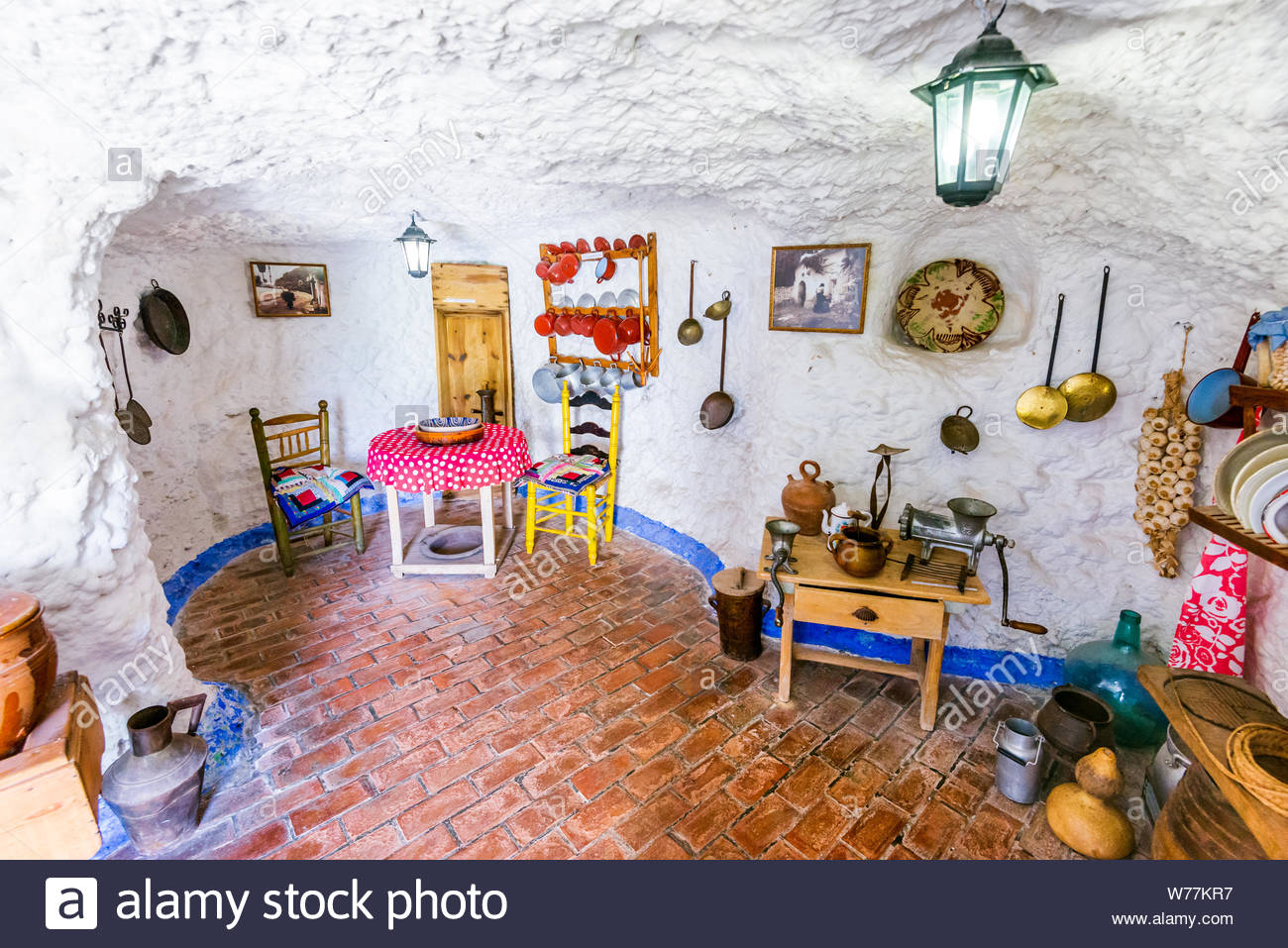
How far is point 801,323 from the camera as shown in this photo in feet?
12.5

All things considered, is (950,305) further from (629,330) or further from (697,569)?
(697,569)

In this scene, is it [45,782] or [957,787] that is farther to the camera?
[957,787]

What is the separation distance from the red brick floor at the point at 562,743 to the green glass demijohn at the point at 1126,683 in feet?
0.69

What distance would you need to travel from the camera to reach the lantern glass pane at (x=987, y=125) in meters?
Result: 1.63

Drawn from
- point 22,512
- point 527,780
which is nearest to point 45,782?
point 22,512

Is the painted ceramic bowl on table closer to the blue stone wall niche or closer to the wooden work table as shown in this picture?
the blue stone wall niche

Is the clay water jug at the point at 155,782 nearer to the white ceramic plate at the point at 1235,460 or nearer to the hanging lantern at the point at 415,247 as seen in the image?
the hanging lantern at the point at 415,247

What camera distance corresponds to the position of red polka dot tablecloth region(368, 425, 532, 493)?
13.7 ft

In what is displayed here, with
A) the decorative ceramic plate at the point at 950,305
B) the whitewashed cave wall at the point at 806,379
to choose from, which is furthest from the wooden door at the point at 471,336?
the decorative ceramic plate at the point at 950,305

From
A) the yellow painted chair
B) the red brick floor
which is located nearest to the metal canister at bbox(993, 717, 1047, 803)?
the red brick floor

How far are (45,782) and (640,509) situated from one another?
170 inches

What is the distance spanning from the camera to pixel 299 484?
4.67 meters

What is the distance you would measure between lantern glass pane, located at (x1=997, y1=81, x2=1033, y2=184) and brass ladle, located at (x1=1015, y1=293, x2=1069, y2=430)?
1673mm

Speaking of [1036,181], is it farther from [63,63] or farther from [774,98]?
[63,63]
